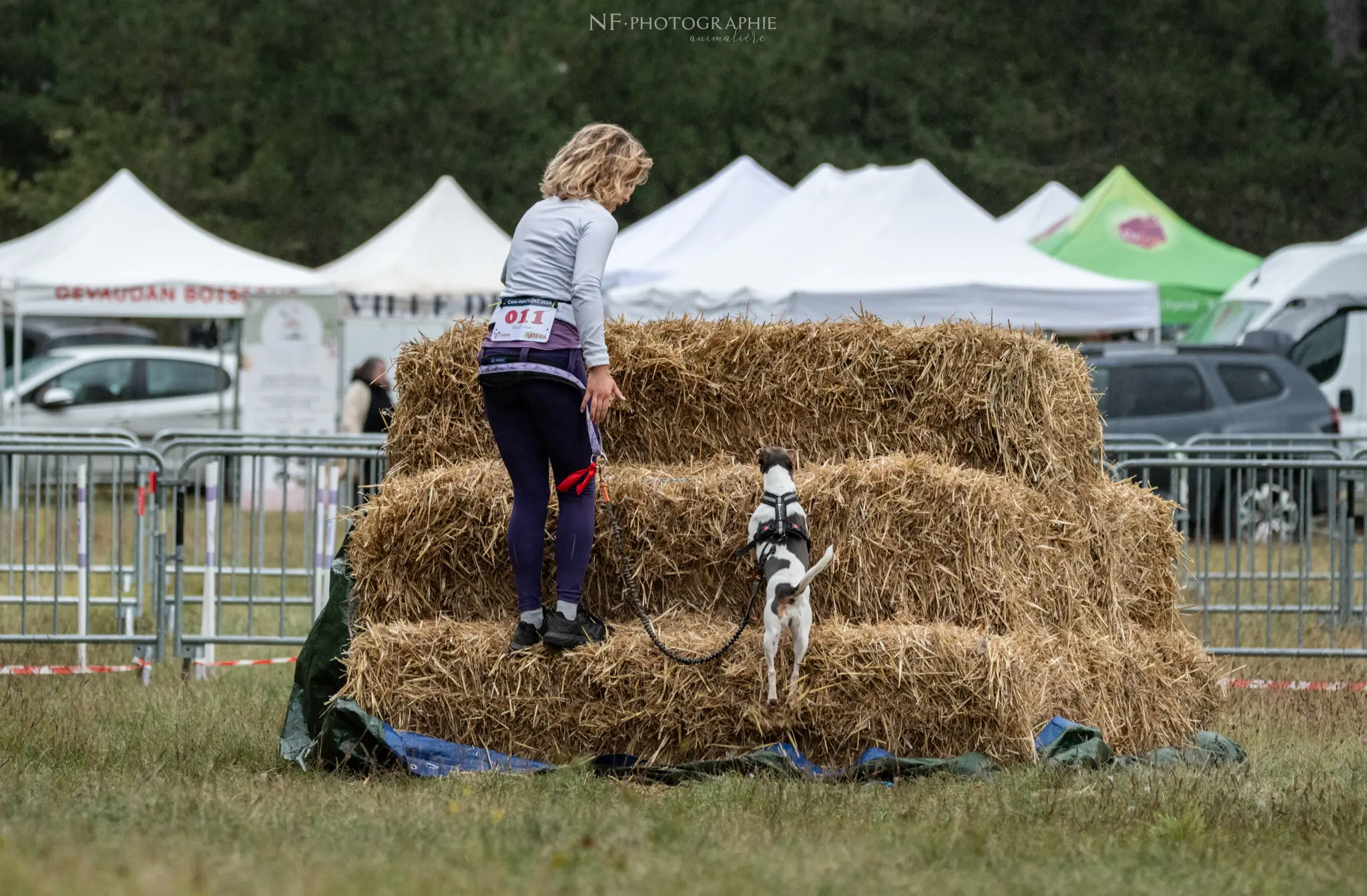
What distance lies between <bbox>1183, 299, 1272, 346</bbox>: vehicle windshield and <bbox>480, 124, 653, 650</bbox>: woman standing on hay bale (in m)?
A: 16.2

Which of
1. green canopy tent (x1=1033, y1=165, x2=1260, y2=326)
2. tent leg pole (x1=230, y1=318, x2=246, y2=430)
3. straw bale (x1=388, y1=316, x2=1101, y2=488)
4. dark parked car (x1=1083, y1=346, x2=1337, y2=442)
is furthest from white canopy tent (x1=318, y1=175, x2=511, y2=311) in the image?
straw bale (x1=388, y1=316, x2=1101, y2=488)

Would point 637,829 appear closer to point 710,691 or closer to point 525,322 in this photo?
point 710,691

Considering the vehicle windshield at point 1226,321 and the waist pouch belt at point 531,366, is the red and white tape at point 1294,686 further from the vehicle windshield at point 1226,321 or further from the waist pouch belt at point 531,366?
the vehicle windshield at point 1226,321

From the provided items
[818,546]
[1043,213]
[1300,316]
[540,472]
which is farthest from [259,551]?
[1043,213]

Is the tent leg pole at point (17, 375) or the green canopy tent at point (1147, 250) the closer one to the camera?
the tent leg pole at point (17, 375)

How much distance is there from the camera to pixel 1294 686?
9.05 m

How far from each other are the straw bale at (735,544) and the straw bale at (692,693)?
0.19 metres

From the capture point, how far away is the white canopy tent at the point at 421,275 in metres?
21.1

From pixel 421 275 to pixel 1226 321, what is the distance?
32.3 feet

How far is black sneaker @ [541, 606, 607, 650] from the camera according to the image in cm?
635

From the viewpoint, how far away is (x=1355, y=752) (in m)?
7.01

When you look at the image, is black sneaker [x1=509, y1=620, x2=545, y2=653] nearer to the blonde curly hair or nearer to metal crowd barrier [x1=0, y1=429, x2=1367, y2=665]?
the blonde curly hair

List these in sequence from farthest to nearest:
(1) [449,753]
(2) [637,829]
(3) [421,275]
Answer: (3) [421,275], (1) [449,753], (2) [637,829]

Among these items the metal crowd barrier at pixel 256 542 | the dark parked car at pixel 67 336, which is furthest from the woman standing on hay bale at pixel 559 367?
the dark parked car at pixel 67 336
